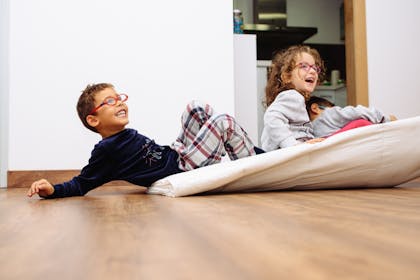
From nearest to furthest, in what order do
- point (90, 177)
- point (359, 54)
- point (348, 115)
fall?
point (90, 177) → point (348, 115) → point (359, 54)

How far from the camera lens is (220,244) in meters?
0.46

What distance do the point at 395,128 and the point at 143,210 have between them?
78cm

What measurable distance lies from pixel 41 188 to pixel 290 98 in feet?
3.15

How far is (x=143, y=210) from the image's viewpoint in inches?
33.6

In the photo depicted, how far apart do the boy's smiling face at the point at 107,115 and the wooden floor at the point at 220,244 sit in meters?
0.69

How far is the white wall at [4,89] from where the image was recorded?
2.06 m

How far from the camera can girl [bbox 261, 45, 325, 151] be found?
1.67m

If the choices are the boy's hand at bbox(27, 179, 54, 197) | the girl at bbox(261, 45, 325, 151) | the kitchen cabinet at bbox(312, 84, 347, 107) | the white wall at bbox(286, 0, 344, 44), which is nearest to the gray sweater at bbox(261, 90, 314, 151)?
the girl at bbox(261, 45, 325, 151)

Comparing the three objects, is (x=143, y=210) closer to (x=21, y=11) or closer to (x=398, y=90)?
(x=21, y=11)

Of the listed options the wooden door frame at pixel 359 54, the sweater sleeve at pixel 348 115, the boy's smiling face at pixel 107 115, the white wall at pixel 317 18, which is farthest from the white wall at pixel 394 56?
the boy's smiling face at pixel 107 115

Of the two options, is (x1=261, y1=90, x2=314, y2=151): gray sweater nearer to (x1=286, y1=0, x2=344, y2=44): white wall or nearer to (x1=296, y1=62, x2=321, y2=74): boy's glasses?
(x1=296, y1=62, x2=321, y2=74): boy's glasses

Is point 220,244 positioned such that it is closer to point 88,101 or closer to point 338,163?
point 338,163

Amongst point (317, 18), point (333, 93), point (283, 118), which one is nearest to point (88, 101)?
point (283, 118)

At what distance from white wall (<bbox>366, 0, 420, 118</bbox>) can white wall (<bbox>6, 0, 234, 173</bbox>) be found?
106cm
